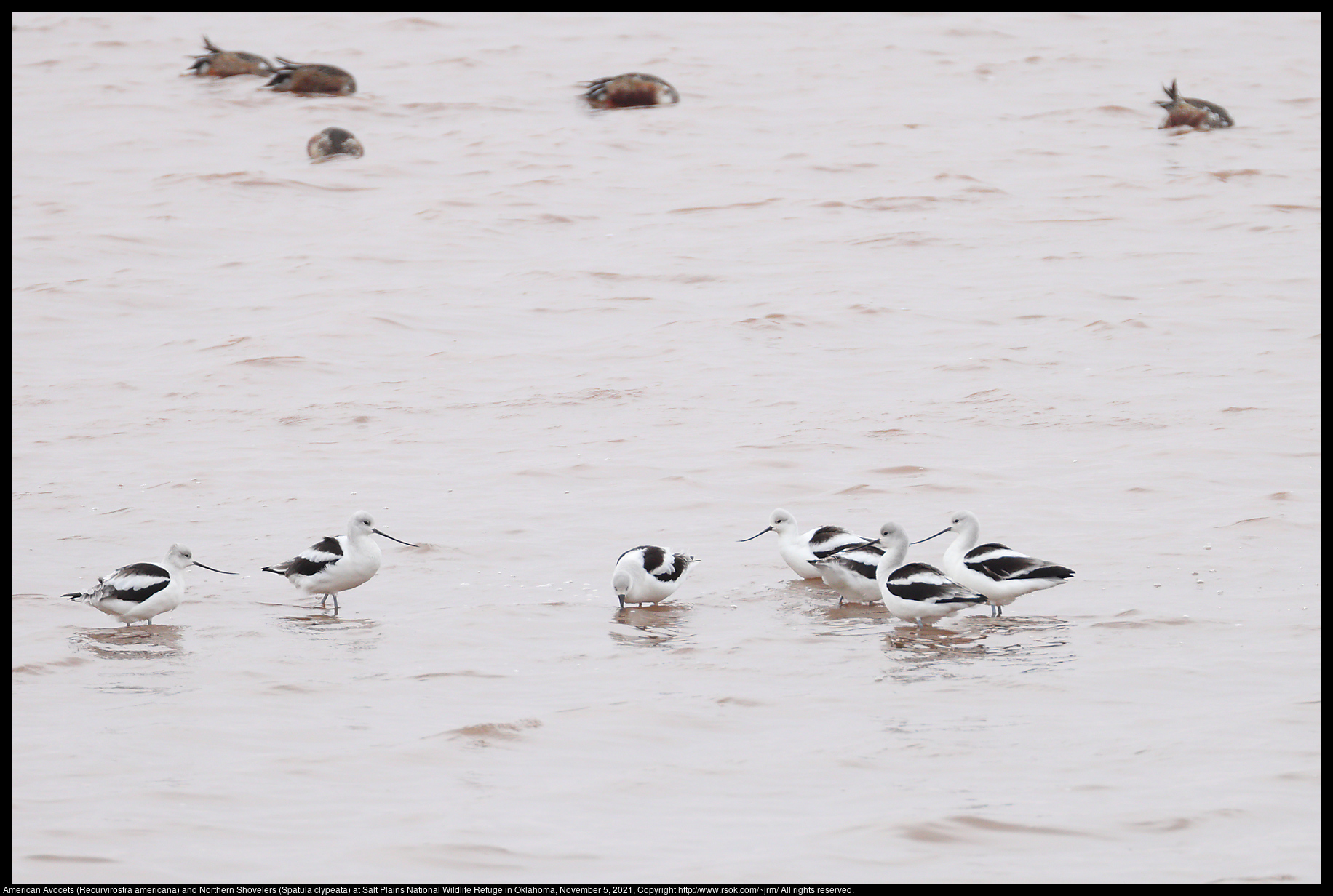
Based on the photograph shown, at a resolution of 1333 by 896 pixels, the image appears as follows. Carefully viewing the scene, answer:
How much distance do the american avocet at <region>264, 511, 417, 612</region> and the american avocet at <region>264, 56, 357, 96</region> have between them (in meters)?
18.5

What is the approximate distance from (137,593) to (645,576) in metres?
2.75

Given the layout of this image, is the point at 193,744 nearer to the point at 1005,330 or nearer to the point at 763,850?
the point at 763,850

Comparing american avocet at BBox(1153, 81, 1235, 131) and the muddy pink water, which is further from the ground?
american avocet at BBox(1153, 81, 1235, 131)

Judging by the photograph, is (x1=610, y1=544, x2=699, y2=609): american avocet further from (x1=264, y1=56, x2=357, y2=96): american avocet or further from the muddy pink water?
(x1=264, y1=56, x2=357, y2=96): american avocet

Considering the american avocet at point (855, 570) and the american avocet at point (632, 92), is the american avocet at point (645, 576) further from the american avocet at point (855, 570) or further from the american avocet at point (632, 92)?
the american avocet at point (632, 92)

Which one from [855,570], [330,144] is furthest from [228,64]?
[855,570]

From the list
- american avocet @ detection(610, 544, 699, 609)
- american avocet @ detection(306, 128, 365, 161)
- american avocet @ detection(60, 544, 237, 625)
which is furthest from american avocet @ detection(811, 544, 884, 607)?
american avocet @ detection(306, 128, 365, 161)

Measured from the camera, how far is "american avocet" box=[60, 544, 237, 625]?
28.9 ft

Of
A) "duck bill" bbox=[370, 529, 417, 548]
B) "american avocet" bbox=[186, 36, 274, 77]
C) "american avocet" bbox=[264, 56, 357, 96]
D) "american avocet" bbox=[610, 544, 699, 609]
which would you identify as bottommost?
"duck bill" bbox=[370, 529, 417, 548]

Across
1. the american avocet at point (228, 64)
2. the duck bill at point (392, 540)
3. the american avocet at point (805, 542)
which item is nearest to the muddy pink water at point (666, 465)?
the duck bill at point (392, 540)

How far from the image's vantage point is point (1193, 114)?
79.7ft

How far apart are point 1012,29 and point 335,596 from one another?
85.0 feet

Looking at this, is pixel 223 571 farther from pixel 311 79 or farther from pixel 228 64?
pixel 228 64
